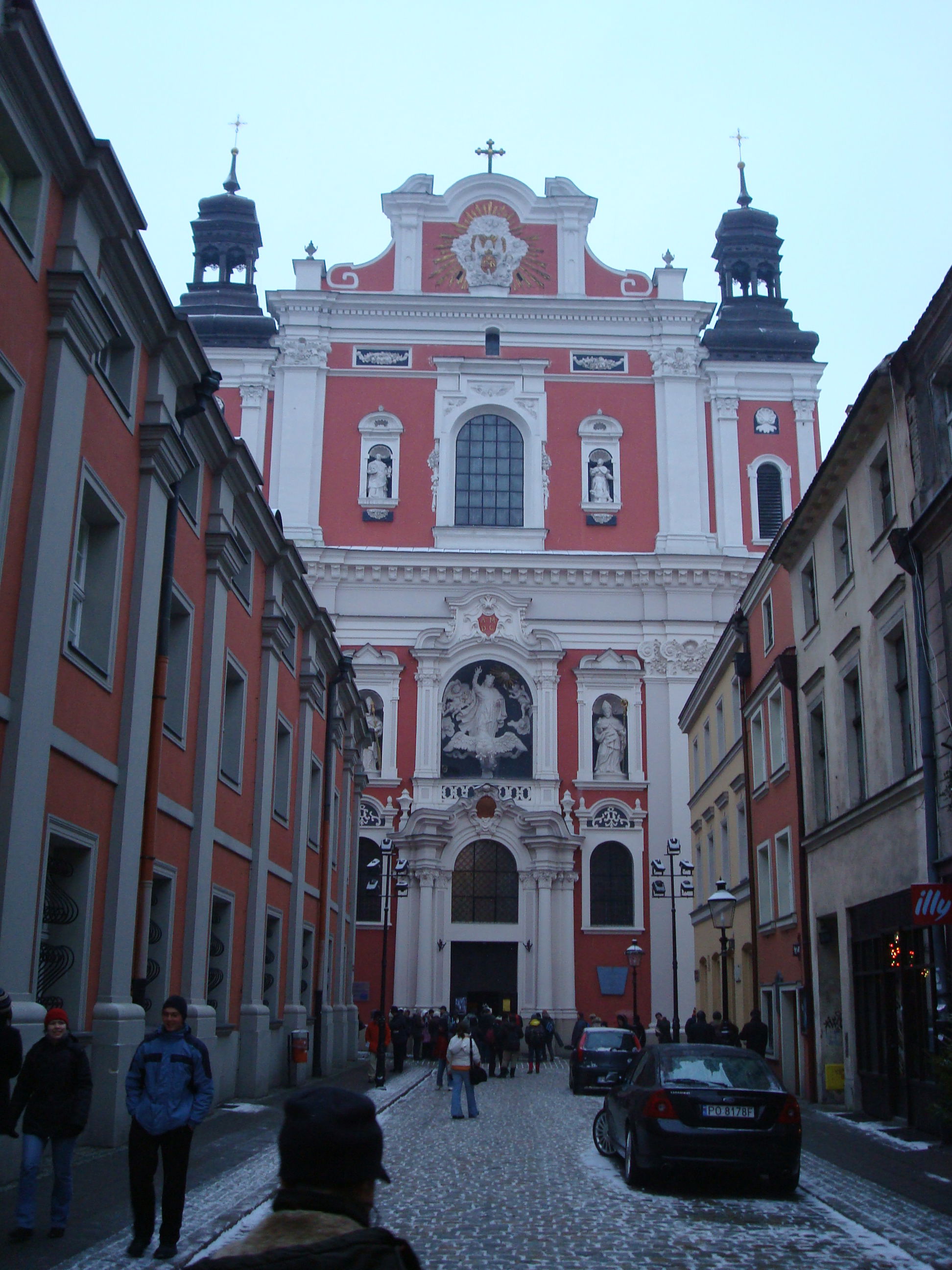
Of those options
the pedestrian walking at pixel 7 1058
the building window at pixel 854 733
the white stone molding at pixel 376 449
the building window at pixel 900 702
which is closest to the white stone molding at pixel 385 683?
the white stone molding at pixel 376 449

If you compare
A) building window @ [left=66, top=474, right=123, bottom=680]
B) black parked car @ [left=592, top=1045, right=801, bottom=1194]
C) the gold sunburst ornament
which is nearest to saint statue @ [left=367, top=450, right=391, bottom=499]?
the gold sunburst ornament

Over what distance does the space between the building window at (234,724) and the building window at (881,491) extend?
902 cm

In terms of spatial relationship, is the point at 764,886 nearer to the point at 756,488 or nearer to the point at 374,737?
the point at 374,737

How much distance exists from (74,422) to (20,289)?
1.36m

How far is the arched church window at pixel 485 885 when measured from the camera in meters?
39.8

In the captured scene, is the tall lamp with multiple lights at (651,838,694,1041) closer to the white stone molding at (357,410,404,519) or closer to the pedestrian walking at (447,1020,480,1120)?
the white stone molding at (357,410,404,519)

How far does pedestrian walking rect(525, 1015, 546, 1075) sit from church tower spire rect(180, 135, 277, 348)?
2510cm

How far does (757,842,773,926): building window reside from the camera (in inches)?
962

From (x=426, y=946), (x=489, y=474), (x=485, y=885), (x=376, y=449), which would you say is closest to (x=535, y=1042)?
(x=426, y=946)

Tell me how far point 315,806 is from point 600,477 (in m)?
20.7

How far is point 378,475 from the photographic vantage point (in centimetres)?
4419

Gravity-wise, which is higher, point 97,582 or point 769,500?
point 769,500

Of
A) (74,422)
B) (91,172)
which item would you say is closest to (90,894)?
(74,422)

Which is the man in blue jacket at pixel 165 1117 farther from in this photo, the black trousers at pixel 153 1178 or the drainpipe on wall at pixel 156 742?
the drainpipe on wall at pixel 156 742
